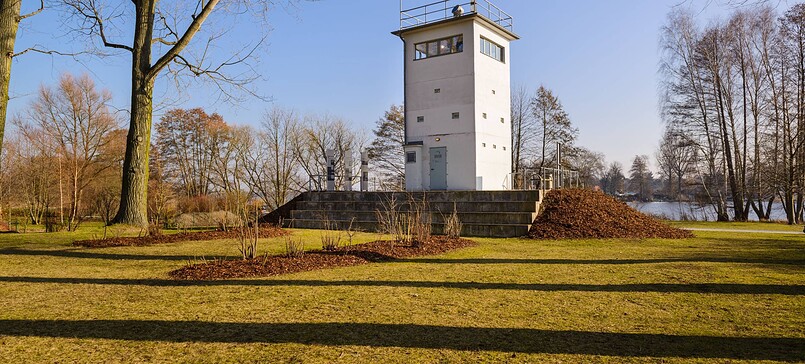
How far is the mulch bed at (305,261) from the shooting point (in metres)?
7.00

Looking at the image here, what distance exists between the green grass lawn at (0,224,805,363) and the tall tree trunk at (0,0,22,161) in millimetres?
2836

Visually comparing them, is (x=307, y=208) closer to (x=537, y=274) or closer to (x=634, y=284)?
(x=537, y=274)

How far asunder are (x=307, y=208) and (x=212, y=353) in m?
16.2

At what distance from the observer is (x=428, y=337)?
399 cm

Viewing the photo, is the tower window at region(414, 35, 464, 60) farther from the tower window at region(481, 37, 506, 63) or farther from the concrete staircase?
the concrete staircase

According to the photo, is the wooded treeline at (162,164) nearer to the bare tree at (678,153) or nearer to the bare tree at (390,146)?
the bare tree at (390,146)

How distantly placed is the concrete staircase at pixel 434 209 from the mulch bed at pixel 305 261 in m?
2.75

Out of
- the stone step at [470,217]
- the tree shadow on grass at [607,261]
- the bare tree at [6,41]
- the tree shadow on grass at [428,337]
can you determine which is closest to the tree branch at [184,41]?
the bare tree at [6,41]

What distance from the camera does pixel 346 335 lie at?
403 cm

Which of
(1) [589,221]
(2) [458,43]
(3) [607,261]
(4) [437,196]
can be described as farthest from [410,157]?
(3) [607,261]

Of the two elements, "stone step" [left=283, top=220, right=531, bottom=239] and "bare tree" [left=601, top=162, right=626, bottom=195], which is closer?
"stone step" [left=283, top=220, right=531, bottom=239]

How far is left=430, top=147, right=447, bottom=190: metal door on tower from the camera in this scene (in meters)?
20.9

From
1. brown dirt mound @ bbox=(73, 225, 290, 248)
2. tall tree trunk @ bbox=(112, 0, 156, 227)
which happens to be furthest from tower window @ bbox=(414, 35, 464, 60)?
tall tree trunk @ bbox=(112, 0, 156, 227)

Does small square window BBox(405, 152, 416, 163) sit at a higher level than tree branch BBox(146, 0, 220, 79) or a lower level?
lower
